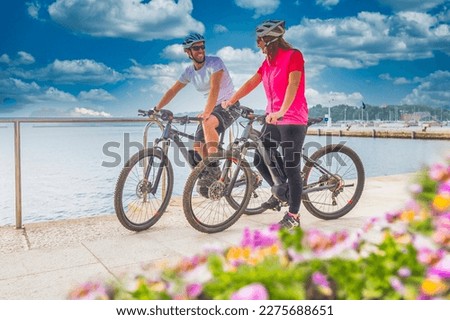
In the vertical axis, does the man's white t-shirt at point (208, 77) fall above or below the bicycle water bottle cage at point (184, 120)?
above

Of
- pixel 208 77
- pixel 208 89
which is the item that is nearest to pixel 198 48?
pixel 208 77

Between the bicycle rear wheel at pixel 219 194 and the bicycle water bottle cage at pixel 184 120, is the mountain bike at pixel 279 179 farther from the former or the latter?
the bicycle water bottle cage at pixel 184 120

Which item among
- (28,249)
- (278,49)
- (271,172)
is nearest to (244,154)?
(271,172)

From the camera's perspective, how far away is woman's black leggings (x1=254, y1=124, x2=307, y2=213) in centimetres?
411

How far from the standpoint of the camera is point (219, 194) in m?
4.39

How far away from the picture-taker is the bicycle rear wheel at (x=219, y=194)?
4.31m

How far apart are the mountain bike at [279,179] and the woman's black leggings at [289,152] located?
6cm

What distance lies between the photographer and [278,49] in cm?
397

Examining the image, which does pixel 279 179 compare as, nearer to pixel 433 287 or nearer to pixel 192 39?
pixel 192 39

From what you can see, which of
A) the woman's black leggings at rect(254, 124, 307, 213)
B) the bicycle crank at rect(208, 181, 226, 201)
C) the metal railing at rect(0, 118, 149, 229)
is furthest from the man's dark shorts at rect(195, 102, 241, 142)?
the metal railing at rect(0, 118, 149, 229)

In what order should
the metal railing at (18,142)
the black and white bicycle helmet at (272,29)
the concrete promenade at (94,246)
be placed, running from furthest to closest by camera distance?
the metal railing at (18,142), the black and white bicycle helmet at (272,29), the concrete promenade at (94,246)

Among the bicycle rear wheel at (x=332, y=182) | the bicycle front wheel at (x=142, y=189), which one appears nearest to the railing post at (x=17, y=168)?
the bicycle front wheel at (x=142, y=189)
